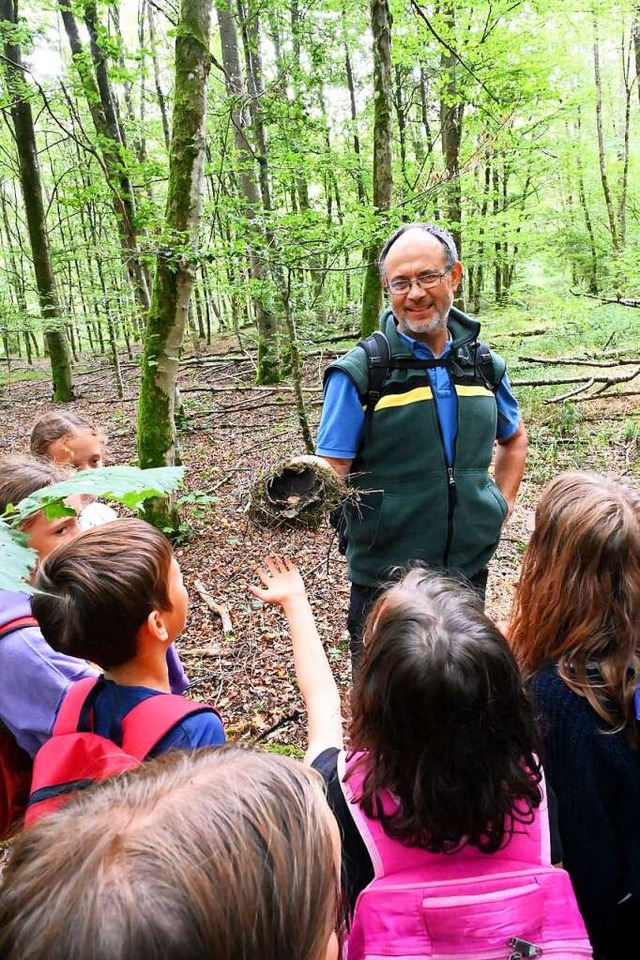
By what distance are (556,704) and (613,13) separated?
18.8 metres

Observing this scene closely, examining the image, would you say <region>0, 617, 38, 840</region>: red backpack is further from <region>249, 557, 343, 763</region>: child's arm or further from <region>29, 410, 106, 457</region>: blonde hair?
<region>29, 410, 106, 457</region>: blonde hair

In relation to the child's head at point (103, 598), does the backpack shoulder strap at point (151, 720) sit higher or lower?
lower

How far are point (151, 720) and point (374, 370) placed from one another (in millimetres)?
1756

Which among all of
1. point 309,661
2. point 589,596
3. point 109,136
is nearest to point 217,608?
point 309,661

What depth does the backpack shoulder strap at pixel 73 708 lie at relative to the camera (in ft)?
5.09

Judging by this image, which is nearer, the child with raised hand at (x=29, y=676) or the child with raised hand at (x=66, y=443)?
the child with raised hand at (x=29, y=676)

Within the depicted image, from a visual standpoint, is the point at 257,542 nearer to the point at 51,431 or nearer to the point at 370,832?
the point at 51,431

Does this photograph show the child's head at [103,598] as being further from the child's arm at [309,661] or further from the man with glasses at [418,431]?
the man with glasses at [418,431]

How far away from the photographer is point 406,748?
1.24m

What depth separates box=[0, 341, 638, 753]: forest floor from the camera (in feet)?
11.9

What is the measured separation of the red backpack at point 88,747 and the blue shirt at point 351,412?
140cm

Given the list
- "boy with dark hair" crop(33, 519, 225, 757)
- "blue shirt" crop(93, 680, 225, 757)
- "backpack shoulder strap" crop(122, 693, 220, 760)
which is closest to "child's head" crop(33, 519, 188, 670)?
"boy with dark hair" crop(33, 519, 225, 757)

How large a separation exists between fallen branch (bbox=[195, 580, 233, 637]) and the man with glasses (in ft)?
7.17

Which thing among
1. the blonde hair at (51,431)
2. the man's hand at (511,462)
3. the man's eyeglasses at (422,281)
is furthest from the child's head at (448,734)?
the blonde hair at (51,431)
